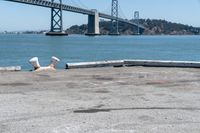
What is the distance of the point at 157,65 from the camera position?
58.3 feet

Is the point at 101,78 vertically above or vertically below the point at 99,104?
below

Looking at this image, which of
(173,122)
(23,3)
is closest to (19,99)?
(173,122)

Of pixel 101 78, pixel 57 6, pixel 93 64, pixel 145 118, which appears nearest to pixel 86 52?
pixel 57 6

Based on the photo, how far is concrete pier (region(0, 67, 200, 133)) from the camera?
6.90m

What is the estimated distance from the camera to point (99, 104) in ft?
28.8

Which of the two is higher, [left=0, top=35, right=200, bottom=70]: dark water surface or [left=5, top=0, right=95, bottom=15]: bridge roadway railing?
[left=5, top=0, right=95, bottom=15]: bridge roadway railing

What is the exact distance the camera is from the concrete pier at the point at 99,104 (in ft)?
22.6

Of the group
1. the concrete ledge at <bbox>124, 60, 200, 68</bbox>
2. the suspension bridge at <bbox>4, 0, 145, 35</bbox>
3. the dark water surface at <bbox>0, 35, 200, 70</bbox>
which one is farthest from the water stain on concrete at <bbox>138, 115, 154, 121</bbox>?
the suspension bridge at <bbox>4, 0, 145, 35</bbox>

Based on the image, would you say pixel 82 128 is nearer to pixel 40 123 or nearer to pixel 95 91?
pixel 40 123

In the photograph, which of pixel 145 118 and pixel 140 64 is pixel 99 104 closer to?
pixel 145 118

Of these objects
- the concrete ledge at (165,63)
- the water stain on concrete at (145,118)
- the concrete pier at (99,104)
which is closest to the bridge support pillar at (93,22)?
the concrete ledge at (165,63)

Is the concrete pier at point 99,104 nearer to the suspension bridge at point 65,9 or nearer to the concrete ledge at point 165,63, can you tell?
the concrete ledge at point 165,63

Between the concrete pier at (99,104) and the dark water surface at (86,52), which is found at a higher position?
the concrete pier at (99,104)

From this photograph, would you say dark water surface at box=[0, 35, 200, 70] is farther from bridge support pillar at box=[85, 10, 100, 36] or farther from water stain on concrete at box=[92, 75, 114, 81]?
bridge support pillar at box=[85, 10, 100, 36]
